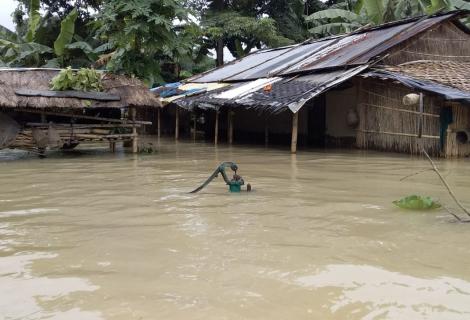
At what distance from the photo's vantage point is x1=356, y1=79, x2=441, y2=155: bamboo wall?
11.0 m

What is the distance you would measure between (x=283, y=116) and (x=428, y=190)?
9134 mm

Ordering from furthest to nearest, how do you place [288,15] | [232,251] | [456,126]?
[288,15] → [456,126] → [232,251]

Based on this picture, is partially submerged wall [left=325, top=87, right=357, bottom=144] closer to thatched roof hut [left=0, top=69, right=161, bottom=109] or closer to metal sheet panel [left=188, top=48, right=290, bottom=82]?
metal sheet panel [left=188, top=48, right=290, bottom=82]

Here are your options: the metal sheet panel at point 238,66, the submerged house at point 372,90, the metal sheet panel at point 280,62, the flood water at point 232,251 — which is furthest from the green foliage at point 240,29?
the flood water at point 232,251

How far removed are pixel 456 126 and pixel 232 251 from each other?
26.1 ft

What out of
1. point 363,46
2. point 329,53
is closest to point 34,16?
point 329,53

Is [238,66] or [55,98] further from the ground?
[238,66]

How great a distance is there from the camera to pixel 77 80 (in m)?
12.1

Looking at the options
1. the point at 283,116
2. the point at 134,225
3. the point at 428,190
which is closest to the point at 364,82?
the point at 283,116

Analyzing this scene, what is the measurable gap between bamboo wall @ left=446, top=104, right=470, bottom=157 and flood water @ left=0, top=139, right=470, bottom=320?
9.98 feet

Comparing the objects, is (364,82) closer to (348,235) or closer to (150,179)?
(150,179)

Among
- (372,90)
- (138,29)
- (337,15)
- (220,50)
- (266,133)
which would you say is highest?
(337,15)

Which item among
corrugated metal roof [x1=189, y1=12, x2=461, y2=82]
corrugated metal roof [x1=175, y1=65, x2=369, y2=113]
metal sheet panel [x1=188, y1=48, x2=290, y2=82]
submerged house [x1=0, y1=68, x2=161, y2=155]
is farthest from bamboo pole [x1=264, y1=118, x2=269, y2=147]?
submerged house [x1=0, y1=68, x2=161, y2=155]

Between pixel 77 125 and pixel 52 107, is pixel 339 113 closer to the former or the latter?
pixel 77 125
